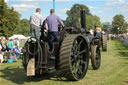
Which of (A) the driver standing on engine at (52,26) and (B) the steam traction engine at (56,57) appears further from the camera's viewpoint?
(A) the driver standing on engine at (52,26)

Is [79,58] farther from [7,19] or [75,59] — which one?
[7,19]

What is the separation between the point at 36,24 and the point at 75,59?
5.52ft

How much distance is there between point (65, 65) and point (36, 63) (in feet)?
2.90

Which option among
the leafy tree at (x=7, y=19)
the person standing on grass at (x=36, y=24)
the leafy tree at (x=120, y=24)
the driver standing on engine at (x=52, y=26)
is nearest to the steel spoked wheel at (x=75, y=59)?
the driver standing on engine at (x=52, y=26)

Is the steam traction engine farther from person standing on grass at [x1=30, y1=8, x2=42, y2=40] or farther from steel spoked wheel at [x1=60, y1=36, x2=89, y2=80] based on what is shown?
person standing on grass at [x1=30, y1=8, x2=42, y2=40]

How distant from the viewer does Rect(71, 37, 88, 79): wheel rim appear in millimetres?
5895

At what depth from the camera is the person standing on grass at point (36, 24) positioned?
20.1 ft

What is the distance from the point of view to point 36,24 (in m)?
6.18

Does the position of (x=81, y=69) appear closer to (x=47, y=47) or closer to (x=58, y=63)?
(x=58, y=63)

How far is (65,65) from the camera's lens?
531cm

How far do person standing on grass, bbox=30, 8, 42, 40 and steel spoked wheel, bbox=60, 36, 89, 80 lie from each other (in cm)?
113

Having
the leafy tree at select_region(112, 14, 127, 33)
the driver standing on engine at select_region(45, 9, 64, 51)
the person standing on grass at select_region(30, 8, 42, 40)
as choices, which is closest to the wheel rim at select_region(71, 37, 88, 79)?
the driver standing on engine at select_region(45, 9, 64, 51)

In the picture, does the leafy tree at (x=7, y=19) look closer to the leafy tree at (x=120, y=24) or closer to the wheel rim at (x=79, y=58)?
the wheel rim at (x=79, y=58)

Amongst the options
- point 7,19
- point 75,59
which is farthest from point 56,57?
point 7,19
